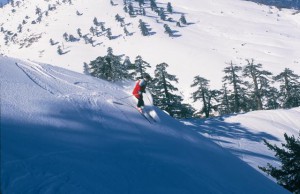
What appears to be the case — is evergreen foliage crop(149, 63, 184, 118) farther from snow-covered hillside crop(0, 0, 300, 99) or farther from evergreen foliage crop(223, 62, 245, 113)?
snow-covered hillside crop(0, 0, 300, 99)

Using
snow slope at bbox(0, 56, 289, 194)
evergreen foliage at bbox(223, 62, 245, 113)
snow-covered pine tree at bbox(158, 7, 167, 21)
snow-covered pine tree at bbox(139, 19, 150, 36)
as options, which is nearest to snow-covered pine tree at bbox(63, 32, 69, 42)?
snow-covered pine tree at bbox(139, 19, 150, 36)

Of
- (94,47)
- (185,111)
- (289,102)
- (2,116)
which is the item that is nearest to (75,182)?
(2,116)

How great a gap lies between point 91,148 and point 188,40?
134910 mm

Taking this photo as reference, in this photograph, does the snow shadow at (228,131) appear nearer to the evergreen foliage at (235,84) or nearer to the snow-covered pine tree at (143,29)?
the evergreen foliage at (235,84)

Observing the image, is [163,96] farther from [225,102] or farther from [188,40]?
[188,40]

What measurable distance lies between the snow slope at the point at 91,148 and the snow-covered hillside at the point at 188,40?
7582 centimetres

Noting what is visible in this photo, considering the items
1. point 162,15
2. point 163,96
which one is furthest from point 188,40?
point 163,96

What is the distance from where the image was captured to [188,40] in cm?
14050

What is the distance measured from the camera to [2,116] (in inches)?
332

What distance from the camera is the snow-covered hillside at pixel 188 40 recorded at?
114 metres

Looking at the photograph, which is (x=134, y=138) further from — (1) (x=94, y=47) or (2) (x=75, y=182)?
(1) (x=94, y=47)

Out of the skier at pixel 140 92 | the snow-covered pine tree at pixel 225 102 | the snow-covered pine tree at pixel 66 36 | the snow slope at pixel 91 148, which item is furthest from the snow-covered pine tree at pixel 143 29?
the snow slope at pixel 91 148

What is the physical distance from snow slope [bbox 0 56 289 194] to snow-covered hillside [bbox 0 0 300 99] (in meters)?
75.8

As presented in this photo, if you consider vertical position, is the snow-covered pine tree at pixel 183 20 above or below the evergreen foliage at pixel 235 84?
above
